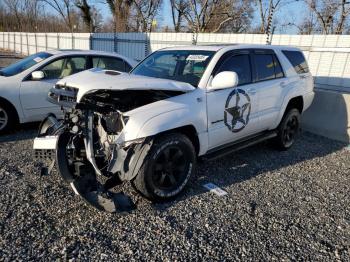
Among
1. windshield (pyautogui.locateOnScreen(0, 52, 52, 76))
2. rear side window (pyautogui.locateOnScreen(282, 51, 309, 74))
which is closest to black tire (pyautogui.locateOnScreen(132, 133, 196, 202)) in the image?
Answer: rear side window (pyautogui.locateOnScreen(282, 51, 309, 74))

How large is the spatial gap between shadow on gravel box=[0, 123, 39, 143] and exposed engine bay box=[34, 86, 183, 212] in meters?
2.48

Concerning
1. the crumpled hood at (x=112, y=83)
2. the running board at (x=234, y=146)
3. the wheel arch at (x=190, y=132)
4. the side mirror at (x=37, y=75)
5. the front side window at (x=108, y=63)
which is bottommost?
the running board at (x=234, y=146)

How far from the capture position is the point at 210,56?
13.2ft

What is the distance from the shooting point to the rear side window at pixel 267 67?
15.1 ft

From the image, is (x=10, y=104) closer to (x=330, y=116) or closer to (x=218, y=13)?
(x=330, y=116)

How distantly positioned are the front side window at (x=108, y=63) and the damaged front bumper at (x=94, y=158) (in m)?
3.34

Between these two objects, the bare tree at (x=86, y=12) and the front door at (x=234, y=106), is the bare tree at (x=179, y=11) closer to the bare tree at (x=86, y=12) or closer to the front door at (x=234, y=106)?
the bare tree at (x=86, y=12)

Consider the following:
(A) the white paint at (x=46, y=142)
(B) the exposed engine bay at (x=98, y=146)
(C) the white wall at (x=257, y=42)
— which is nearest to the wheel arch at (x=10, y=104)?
(A) the white paint at (x=46, y=142)

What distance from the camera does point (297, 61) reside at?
5.51 m

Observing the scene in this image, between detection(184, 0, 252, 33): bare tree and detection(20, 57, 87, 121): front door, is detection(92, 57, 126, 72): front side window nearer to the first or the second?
detection(20, 57, 87, 121): front door

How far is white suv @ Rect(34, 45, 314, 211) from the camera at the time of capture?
311 centimetres

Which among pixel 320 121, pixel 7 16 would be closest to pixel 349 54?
pixel 320 121

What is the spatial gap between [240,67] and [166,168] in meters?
1.89

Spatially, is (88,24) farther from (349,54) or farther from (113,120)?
(113,120)
